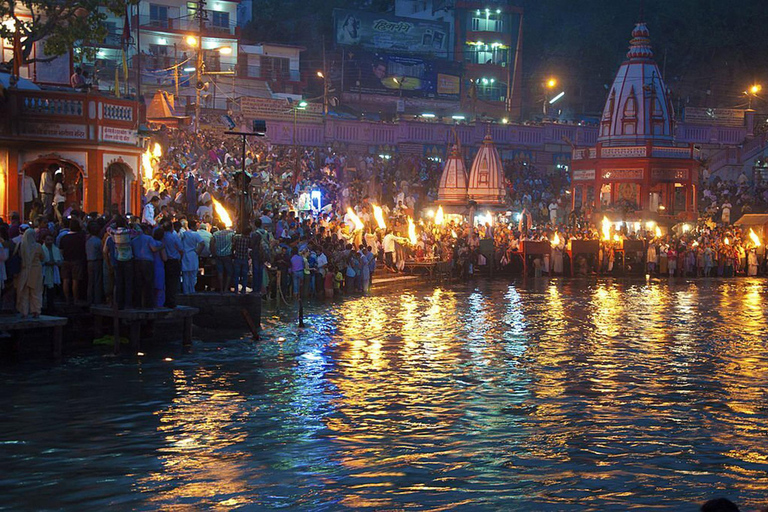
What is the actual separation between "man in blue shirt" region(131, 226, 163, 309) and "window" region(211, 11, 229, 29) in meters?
46.5

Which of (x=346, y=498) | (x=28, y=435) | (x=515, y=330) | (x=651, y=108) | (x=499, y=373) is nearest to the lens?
(x=346, y=498)

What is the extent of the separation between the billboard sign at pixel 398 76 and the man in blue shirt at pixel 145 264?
51.8m

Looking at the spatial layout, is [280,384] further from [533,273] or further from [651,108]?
[651,108]

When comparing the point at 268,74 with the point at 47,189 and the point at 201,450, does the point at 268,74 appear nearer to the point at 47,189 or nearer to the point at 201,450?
the point at 47,189

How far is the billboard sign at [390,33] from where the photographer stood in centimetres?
7088

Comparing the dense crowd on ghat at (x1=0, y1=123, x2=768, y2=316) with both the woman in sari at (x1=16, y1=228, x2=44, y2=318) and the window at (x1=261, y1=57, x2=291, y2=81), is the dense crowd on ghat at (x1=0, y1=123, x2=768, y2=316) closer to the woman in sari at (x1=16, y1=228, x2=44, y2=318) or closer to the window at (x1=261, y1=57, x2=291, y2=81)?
the woman in sari at (x1=16, y1=228, x2=44, y2=318)

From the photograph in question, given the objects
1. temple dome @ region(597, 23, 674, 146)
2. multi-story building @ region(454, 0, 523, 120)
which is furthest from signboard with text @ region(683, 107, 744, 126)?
multi-story building @ region(454, 0, 523, 120)

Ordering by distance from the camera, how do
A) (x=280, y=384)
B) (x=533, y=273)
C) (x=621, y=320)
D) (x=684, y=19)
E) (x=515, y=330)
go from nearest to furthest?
(x=280, y=384) < (x=515, y=330) < (x=621, y=320) < (x=533, y=273) < (x=684, y=19)

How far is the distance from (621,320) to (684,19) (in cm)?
5973

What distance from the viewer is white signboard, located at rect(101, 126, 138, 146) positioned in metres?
26.6

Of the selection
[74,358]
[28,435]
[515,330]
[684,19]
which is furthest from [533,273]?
[684,19]

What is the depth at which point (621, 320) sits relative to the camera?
22.8 metres

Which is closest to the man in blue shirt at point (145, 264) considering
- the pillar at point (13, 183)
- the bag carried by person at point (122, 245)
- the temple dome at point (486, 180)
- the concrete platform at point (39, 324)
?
the bag carried by person at point (122, 245)

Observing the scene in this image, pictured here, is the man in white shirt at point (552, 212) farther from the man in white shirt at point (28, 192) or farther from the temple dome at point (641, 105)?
the man in white shirt at point (28, 192)
